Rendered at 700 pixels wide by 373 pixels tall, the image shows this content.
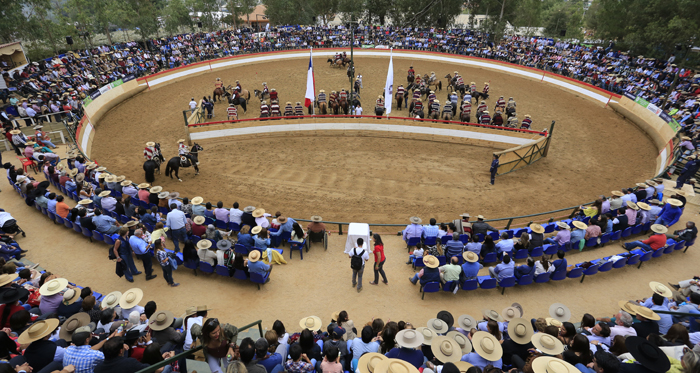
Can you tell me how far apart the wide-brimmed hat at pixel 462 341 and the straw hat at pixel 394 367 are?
1.48m

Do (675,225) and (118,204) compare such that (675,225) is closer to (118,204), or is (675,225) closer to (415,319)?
(415,319)

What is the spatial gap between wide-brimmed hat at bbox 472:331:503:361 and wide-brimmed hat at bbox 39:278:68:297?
835 centimetres

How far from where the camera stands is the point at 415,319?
8.68 m

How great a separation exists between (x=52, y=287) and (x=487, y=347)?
868cm

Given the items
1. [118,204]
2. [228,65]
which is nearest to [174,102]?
[228,65]

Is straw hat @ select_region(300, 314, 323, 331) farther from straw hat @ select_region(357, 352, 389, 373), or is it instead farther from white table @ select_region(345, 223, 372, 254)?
white table @ select_region(345, 223, 372, 254)

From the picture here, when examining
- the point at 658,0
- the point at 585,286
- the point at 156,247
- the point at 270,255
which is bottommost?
the point at 585,286

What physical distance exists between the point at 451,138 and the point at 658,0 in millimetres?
25817

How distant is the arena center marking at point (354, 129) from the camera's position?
20938 mm

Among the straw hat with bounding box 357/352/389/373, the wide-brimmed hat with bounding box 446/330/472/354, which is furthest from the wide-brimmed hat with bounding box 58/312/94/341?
the wide-brimmed hat with bounding box 446/330/472/354

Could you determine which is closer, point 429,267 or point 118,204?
point 429,267

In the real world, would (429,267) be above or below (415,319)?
above

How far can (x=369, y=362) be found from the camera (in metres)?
5.40

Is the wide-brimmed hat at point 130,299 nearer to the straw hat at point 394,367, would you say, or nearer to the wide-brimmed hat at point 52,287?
the wide-brimmed hat at point 52,287
